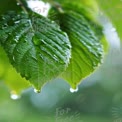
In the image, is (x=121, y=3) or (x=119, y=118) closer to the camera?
(x=121, y=3)

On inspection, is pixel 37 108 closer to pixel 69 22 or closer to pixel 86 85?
pixel 86 85

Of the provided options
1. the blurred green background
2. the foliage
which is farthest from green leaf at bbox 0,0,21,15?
the blurred green background

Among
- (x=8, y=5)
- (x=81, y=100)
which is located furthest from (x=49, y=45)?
(x=81, y=100)

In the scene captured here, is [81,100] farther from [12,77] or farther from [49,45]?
[49,45]

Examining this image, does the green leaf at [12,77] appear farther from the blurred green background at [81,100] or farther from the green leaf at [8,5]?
the blurred green background at [81,100]

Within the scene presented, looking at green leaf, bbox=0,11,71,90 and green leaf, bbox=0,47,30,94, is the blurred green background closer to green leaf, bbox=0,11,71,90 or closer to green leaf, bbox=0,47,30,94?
green leaf, bbox=0,47,30,94

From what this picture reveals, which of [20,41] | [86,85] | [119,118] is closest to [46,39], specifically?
[20,41]

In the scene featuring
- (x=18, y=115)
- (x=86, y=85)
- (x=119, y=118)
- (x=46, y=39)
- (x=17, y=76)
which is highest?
(x=46, y=39)

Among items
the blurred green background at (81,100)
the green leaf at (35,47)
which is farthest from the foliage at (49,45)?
the blurred green background at (81,100)
